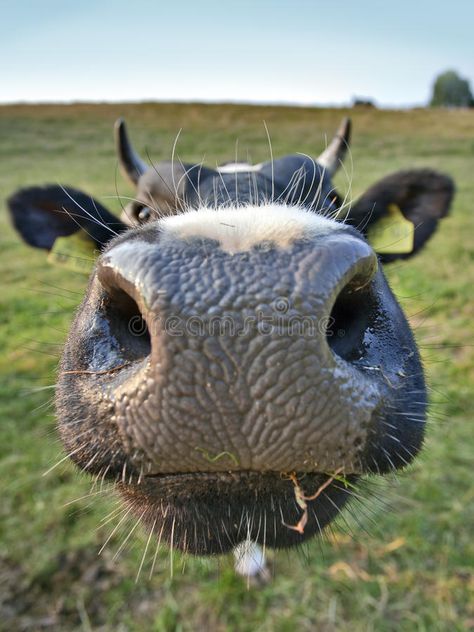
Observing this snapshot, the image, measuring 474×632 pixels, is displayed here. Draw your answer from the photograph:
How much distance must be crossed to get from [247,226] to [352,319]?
408 millimetres

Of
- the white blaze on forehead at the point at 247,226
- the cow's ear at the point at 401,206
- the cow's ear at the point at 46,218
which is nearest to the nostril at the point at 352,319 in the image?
the white blaze on forehead at the point at 247,226

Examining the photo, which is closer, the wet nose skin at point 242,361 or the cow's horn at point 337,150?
the wet nose skin at point 242,361

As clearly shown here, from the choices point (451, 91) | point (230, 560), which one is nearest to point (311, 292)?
point (230, 560)

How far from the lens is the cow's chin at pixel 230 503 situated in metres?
1.55

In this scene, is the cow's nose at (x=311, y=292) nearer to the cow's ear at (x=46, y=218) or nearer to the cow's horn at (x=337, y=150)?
the cow's ear at (x=46, y=218)

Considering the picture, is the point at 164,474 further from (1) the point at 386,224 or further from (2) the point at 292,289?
(1) the point at 386,224

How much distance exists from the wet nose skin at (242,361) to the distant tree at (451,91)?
7502 cm

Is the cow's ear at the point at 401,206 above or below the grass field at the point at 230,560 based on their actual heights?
above

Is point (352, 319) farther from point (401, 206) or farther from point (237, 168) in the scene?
point (401, 206)

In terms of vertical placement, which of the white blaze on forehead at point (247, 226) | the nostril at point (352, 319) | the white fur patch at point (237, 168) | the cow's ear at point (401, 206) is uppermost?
the white blaze on forehead at point (247, 226)

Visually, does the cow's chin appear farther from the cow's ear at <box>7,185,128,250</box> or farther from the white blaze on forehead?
the cow's ear at <box>7,185,128,250</box>

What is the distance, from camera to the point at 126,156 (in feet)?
15.3

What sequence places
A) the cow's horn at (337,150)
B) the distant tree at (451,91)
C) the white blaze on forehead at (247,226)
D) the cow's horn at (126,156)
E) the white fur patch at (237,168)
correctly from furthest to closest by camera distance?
the distant tree at (451,91), the cow's horn at (337,150), the cow's horn at (126,156), the white fur patch at (237,168), the white blaze on forehead at (247,226)

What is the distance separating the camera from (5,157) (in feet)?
83.3
